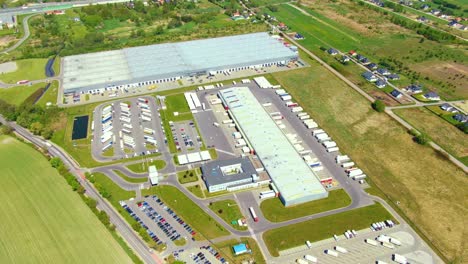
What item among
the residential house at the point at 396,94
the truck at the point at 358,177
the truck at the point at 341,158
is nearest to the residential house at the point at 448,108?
the residential house at the point at 396,94

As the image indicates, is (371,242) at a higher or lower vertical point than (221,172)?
lower

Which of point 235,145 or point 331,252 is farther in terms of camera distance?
point 235,145

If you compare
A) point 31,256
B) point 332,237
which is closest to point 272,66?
point 332,237

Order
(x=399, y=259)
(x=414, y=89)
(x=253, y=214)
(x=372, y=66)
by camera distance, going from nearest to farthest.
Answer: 1. (x=399, y=259)
2. (x=253, y=214)
3. (x=414, y=89)
4. (x=372, y=66)

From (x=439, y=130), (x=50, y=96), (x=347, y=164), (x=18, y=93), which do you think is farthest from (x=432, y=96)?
(x=18, y=93)

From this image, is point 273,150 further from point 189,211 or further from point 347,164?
point 189,211

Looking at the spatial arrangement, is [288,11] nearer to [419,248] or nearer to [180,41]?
[180,41]
